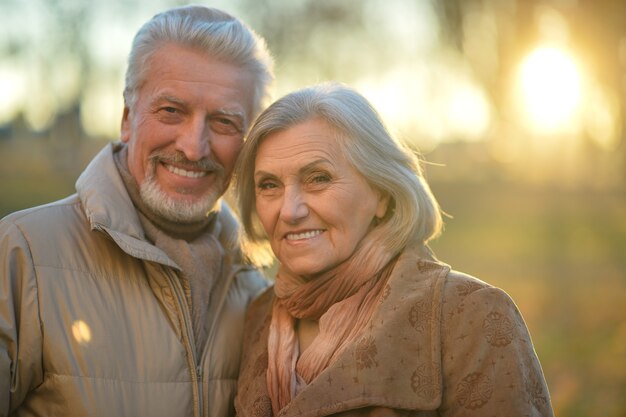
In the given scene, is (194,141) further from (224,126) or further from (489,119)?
(489,119)

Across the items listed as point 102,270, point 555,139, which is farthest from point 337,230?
point 555,139

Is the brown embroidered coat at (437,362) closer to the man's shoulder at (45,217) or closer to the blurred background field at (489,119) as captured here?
the man's shoulder at (45,217)

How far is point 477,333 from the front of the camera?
280 cm

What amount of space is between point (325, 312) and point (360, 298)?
0.17 meters

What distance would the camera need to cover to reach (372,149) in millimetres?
3203

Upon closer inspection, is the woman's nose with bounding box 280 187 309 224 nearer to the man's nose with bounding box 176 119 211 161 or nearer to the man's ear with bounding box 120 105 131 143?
the man's nose with bounding box 176 119 211 161

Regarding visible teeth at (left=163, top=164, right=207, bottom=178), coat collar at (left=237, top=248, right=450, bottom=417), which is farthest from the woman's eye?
visible teeth at (left=163, top=164, right=207, bottom=178)

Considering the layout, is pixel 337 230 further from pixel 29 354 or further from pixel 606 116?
pixel 606 116

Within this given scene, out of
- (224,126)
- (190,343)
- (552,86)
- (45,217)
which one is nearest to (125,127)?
(224,126)

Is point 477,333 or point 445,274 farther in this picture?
point 445,274

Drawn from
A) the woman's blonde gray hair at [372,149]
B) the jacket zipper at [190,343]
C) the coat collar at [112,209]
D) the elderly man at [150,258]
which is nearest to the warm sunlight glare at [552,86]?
the elderly man at [150,258]

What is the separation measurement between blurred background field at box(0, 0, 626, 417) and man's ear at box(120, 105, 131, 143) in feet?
12.9

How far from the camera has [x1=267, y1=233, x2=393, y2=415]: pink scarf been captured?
3.03 m

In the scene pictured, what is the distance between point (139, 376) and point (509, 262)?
32.5 ft
